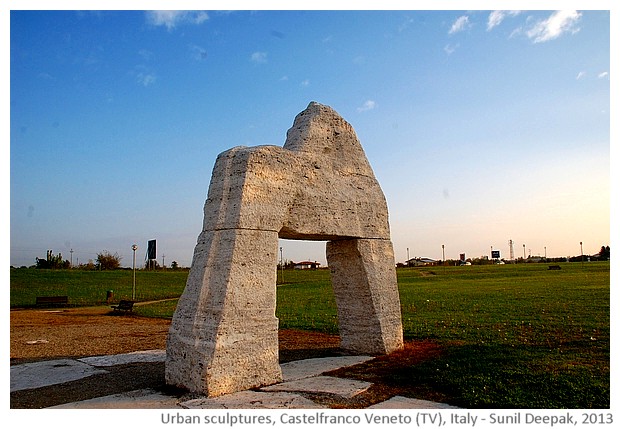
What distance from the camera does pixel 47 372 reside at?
32.6 ft

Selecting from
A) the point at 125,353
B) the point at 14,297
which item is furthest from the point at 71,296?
the point at 125,353

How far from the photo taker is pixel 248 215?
8.47m

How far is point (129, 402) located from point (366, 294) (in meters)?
5.27

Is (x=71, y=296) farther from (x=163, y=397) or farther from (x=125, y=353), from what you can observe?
(x=163, y=397)

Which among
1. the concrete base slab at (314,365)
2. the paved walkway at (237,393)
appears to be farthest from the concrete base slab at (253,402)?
the concrete base slab at (314,365)

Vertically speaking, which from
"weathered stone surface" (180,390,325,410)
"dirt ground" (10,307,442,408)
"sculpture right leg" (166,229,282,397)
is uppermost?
"sculpture right leg" (166,229,282,397)

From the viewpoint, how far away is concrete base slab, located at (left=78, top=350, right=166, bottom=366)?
35.4 ft

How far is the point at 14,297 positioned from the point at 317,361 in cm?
2470

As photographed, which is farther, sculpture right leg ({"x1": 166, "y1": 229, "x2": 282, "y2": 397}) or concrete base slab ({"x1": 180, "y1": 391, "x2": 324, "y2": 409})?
sculpture right leg ({"x1": 166, "y1": 229, "x2": 282, "y2": 397})

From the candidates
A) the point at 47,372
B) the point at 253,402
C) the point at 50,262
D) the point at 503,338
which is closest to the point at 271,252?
the point at 253,402

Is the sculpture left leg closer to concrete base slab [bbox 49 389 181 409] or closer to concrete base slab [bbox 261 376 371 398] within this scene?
concrete base slab [bbox 261 376 371 398]

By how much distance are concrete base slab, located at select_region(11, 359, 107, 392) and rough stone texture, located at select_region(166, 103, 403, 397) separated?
2.44 m

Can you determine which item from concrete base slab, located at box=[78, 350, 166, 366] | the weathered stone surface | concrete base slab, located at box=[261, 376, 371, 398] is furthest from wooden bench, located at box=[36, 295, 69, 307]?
the weathered stone surface

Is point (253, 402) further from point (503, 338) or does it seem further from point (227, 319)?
point (503, 338)
